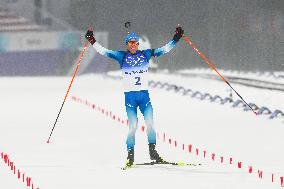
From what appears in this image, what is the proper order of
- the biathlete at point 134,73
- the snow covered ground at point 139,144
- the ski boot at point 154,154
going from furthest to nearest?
1. the ski boot at point 154,154
2. the biathlete at point 134,73
3. the snow covered ground at point 139,144

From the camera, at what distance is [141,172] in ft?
33.0

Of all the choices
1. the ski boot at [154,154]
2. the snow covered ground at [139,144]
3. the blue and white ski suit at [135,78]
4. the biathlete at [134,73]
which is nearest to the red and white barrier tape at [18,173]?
the snow covered ground at [139,144]

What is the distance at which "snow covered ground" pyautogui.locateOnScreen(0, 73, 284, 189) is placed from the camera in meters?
9.51

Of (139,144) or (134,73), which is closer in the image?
(134,73)

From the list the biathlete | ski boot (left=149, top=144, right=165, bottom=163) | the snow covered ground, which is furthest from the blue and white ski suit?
the snow covered ground

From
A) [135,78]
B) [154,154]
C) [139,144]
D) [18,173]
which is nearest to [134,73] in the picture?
[135,78]

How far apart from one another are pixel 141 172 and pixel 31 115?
935 centimetres

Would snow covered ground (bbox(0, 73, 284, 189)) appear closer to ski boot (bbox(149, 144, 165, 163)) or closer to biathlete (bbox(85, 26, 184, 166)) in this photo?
ski boot (bbox(149, 144, 165, 163))

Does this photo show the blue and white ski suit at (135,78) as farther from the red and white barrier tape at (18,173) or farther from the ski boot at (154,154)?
the red and white barrier tape at (18,173)

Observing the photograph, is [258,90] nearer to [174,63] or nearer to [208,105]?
[208,105]

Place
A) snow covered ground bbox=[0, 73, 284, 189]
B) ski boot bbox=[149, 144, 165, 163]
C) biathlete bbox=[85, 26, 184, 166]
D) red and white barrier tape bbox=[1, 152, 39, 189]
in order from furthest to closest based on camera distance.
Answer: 1. ski boot bbox=[149, 144, 165, 163]
2. biathlete bbox=[85, 26, 184, 166]
3. snow covered ground bbox=[0, 73, 284, 189]
4. red and white barrier tape bbox=[1, 152, 39, 189]

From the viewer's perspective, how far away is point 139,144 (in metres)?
13.1

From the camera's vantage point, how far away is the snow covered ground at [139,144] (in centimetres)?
951

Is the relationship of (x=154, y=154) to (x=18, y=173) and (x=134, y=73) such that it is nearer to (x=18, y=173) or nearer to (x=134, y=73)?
(x=134, y=73)
